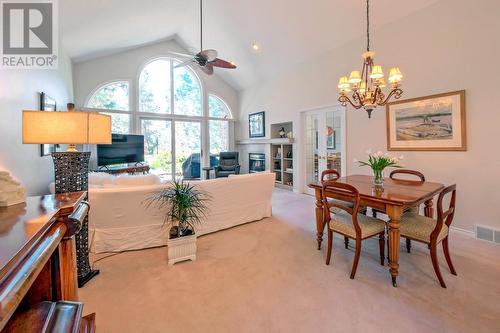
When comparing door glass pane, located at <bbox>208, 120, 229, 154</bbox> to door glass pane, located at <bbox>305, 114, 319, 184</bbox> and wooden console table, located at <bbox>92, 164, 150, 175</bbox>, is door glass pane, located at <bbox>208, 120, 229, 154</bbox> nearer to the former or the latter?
wooden console table, located at <bbox>92, 164, 150, 175</bbox>

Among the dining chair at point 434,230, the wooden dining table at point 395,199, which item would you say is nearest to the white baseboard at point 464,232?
the wooden dining table at point 395,199

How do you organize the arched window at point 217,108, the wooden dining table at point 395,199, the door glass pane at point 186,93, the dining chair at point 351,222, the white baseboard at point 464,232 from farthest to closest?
the arched window at point 217,108 → the door glass pane at point 186,93 → the white baseboard at point 464,232 → the dining chair at point 351,222 → the wooden dining table at point 395,199

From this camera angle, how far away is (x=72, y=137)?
1.60 meters

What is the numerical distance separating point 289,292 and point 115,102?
614 centimetres

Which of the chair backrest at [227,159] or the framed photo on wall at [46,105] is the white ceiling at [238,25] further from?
the chair backrest at [227,159]

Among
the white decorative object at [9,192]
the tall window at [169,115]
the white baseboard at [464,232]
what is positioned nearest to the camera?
the white decorative object at [9,192]

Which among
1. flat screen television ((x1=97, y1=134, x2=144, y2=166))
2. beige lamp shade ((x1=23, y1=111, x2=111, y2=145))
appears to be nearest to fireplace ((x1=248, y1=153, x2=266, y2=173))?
flat screen television ((x1=97, y1=134, x2=144, y2=166))

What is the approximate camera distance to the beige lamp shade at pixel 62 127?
1.49 meters

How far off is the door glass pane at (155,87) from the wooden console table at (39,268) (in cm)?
575

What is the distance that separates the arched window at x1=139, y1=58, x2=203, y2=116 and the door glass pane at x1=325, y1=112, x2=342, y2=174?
13.4ft

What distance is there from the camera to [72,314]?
775 mm

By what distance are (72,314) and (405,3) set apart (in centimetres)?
478

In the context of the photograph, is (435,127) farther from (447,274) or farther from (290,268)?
(290,268)

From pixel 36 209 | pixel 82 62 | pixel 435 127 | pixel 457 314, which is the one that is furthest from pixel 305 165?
pixel 82 62
